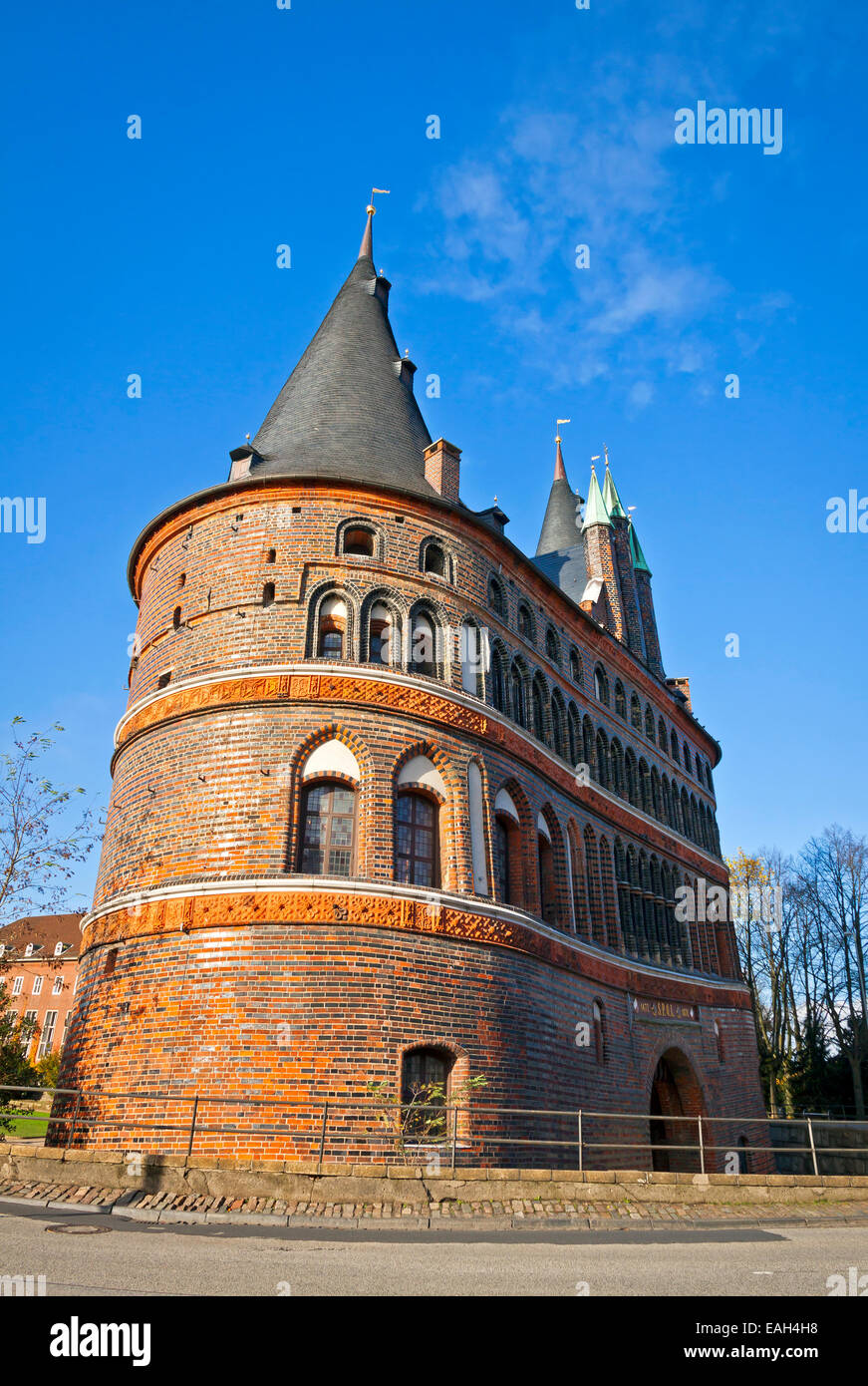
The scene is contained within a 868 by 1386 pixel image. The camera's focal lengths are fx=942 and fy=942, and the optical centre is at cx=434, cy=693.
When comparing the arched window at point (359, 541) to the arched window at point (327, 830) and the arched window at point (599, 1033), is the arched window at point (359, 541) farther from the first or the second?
the arched window at point (599, 1033)

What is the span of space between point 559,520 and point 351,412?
16.5 m

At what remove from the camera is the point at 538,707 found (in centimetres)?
2145

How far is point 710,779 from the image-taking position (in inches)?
1374

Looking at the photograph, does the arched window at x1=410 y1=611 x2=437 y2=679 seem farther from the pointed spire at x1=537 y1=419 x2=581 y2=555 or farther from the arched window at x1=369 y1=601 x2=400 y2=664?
the pointed spire at x1=537 y1=419 x2=581 y2=555

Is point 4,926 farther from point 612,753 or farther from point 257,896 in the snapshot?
point 612,753

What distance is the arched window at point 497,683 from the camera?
19.1m

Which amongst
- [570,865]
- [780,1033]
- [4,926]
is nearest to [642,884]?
[570,865]

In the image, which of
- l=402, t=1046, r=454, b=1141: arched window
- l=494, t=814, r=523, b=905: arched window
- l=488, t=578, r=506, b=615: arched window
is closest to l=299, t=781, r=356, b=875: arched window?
l=402, t=1046, r=454, b=1141: arched window

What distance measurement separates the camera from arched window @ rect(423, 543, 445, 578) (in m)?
18.7

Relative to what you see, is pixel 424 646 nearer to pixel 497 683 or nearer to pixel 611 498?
pixel 497 683

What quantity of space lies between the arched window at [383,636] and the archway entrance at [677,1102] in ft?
43.7

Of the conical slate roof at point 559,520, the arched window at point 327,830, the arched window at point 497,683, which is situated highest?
the conical slate roof at point 559,520

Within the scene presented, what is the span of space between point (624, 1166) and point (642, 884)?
8.34 m

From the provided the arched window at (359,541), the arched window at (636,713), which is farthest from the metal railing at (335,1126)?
the arched window at (636,713)
